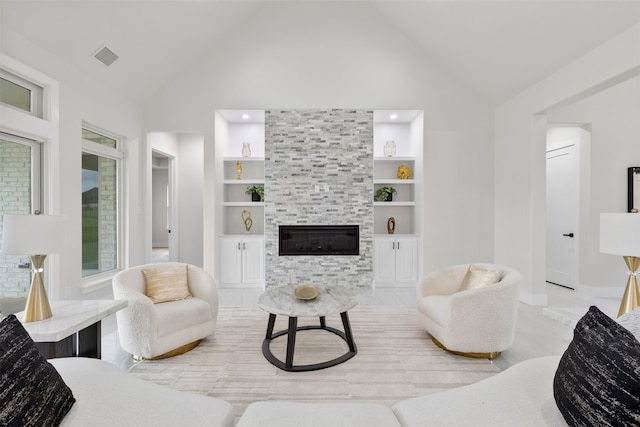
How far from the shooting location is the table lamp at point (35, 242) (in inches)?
76.1

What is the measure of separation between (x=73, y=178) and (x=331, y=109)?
363cm

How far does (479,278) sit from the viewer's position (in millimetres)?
2893

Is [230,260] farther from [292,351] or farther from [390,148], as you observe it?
[390,148]

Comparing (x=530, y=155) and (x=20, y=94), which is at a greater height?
(x=20, y=94)

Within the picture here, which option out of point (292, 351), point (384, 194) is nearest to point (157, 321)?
point (292, 351)

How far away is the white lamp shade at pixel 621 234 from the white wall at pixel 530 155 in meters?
1.98

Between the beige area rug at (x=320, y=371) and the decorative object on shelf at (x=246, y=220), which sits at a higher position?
the decorative object on shelf at (x=246, y=220)

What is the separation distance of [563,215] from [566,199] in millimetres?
272

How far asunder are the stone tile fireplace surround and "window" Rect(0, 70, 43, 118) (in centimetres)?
278

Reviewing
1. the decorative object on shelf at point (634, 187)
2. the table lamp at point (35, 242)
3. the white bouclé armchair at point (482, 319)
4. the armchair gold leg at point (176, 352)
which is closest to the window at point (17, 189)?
the table lamp at point (35, 242)

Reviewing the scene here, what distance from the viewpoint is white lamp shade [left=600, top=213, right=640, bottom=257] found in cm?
180

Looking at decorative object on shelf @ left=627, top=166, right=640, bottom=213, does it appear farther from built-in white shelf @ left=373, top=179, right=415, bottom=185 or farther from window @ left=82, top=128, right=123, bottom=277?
window @ left=82, top=128, right=123, bottom=277

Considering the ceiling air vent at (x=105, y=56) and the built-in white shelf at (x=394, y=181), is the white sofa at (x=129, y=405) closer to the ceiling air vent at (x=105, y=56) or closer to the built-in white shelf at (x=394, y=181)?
the ceiling air vent at (x=105, y=56)

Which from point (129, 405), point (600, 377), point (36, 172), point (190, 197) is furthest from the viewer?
point (190, 197)
